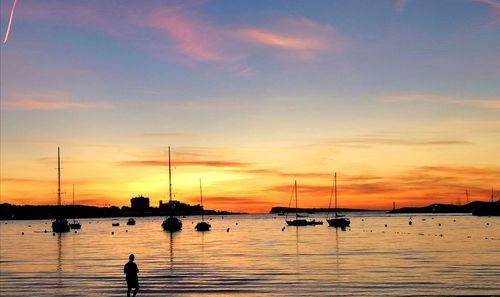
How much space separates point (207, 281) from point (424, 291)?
16565 mm

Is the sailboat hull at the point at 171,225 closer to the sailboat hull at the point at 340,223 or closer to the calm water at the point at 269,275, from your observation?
the sailboat hull at the point at 340,223

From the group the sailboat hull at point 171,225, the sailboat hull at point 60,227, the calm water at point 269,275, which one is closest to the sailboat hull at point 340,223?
the sailboat hull at point 171,225

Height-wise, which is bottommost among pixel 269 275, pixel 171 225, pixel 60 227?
pixel 269 275

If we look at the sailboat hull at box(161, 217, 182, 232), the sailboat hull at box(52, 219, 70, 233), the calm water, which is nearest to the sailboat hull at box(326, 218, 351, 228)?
the sailboat hull at box(161, 217, 182, 232)

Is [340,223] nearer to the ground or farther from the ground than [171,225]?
nearer to the ground

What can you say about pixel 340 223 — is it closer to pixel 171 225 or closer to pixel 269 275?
pixel 171 225

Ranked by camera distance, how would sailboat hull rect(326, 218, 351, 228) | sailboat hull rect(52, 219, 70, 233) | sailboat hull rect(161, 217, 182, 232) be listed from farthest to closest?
1. sailboat hull rect(326, 218, 351, 228)
2. sailboat hull rect(52, 219, 70, 233)
3. sailboat hull rect(161, 217, 182, 232)

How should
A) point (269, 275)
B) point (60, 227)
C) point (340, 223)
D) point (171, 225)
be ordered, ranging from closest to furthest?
point (269, 275) → point (171, 225) → point (60, 227) → point (340, 223)

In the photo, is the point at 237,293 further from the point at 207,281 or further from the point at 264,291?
the point at 207,281

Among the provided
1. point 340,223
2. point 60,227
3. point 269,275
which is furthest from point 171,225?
point 269,275

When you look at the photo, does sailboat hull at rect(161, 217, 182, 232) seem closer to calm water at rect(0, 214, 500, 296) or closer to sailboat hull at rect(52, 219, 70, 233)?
sailboat hull at rect(52, 219, 70, 233)

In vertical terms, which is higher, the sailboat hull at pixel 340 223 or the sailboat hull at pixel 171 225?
the sailboat hull at pixel 171 225

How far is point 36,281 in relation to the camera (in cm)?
4869

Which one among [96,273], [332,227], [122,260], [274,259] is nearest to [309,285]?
[96,273]
